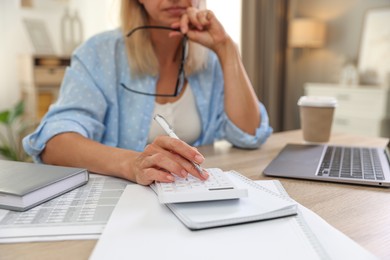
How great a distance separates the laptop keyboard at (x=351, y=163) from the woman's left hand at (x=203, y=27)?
1.47 ft

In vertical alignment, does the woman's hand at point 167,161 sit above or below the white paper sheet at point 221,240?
above

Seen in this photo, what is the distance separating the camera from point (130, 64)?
116 cm

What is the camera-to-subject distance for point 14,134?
2.78m

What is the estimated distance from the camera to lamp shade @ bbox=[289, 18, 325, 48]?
11.0 feet

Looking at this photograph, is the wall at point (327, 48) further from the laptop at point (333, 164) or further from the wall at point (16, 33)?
the laptop at point (333, 164)

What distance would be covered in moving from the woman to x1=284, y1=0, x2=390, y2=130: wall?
257cm

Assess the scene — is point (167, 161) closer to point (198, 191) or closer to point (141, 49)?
point (198, 191)

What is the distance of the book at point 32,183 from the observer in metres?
0.56

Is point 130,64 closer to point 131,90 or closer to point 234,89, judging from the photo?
point 131,90

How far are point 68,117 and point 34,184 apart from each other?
0.36 m

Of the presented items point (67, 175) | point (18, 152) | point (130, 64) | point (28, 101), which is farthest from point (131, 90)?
point (28, 101)

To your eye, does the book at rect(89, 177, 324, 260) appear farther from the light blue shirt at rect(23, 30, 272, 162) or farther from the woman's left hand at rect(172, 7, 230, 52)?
the woman's left hand at rect(172, 7, 230, 52)

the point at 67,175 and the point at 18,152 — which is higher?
the point at 67,175

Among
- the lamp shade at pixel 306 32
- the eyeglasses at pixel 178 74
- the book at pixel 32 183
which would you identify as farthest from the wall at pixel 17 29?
the book at pixel 32 183
